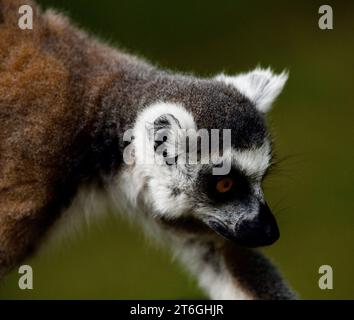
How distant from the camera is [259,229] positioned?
3.77m

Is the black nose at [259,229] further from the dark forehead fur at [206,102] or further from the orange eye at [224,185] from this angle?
the dark forehead fur at [206,102]

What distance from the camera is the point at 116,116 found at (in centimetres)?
395

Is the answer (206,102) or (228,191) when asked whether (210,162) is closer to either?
(228,191)

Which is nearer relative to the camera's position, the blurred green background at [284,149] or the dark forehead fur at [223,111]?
the dark forehead fur at [223,111]

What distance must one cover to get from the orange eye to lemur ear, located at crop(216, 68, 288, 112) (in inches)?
17.3

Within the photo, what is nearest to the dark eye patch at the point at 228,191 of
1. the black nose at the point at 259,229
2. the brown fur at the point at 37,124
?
the black nose at the point at 259,229

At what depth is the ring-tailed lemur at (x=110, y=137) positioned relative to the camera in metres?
3.80

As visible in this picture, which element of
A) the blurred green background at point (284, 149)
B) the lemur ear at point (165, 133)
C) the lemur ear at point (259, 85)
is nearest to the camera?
the lemur ear at point (165, 133)

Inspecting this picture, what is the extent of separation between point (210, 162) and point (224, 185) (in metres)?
0.12

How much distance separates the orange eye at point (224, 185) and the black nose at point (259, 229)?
155 millimetres

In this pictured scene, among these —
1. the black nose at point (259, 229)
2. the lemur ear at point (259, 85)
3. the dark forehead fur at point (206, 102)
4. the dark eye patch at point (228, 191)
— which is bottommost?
the black nose at point (259, 229)

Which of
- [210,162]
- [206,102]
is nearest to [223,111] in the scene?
[206,102]

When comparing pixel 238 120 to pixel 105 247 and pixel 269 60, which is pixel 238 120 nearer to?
pixel 105 247

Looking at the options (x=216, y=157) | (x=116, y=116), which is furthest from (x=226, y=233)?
(x=116, y=116)
